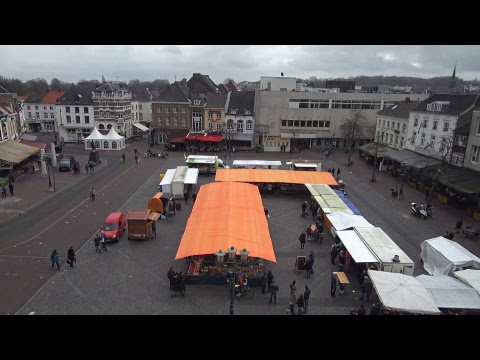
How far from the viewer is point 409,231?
22766 millimetres

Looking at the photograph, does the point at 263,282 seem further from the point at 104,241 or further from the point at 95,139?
the point at 95,139

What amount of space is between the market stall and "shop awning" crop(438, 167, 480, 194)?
15.6 meters

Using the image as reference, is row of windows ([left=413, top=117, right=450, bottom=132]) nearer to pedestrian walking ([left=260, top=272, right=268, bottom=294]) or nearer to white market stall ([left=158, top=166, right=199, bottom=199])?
white market stall ([left=158, top=166, right=199, bottom=199])

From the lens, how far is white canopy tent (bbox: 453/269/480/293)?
14.2 metres

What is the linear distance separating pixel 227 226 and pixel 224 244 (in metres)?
1.76

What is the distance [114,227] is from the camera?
67.3 feet

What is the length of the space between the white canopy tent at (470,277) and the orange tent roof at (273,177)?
579 inches

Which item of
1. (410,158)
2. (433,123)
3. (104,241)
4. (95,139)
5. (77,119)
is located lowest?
(104,241)

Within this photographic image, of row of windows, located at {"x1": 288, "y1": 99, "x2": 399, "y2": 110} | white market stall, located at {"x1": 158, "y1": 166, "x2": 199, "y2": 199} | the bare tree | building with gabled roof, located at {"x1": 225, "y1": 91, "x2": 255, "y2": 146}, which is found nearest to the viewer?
white market stall, located at {"x1": 158, "y1": 166, "x2": 199, "y2": 199}

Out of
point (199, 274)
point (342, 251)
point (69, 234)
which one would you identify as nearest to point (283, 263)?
point (342, 251)

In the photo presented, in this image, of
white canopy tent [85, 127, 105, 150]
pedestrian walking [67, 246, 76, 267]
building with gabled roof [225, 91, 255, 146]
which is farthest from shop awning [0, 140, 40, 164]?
building with gabled roof [225, 91, 255, 146]

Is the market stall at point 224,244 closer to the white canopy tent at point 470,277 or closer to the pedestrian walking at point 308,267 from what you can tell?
the pedestrian walking at point 308,267

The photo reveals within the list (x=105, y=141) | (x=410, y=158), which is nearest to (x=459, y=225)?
(x=410, y=158)
